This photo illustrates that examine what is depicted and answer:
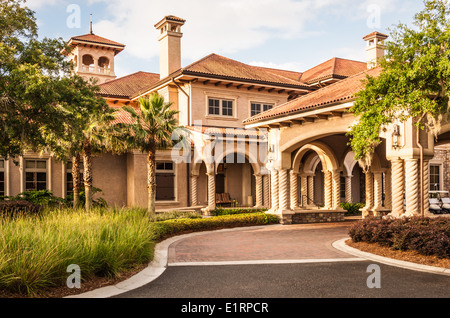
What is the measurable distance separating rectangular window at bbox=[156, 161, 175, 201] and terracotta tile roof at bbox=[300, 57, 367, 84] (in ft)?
39.3

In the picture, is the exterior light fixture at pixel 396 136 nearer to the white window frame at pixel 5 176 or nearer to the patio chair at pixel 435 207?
the patio chair at pixel 435 207

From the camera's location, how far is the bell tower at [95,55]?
4172 centimetres

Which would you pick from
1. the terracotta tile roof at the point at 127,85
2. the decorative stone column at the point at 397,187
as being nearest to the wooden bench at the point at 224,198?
the terracotta tile roof at the point at 127,85

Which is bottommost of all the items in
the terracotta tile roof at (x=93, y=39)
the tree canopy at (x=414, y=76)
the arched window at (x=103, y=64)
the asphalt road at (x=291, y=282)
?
the asphalt road at (x=291, y=282)

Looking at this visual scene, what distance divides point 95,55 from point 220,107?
21480 mm

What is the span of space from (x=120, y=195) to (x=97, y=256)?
16485mm

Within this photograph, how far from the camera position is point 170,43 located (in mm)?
28500

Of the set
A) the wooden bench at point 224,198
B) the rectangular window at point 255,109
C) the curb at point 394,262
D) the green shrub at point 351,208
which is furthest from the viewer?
the rectangular window at point 255,109

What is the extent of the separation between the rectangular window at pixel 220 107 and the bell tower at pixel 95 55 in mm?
19521

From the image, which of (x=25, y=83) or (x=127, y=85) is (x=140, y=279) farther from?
(x=127, y=85)

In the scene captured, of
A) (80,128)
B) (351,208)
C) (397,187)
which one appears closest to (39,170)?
(80,128)

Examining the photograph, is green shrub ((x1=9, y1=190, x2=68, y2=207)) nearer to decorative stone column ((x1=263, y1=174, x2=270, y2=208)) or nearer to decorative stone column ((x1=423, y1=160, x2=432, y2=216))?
decorative stone column ((x1=263, y1=174, x2=270, y2=208))

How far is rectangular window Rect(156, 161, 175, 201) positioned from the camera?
25188mm
